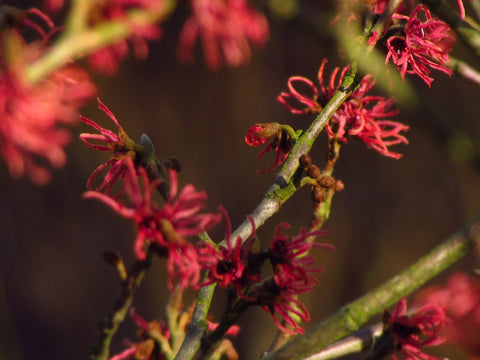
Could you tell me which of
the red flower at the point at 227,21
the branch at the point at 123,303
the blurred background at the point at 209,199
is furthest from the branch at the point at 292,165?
the blurred background at the point at 209,199

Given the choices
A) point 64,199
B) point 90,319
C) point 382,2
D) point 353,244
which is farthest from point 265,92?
point 382,2

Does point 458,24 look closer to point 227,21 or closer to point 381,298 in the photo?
point 381,298

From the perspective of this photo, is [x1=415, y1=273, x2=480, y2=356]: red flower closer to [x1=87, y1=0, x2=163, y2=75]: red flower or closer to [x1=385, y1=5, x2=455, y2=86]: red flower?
[x1=385, y1=5, x2=455, y2=86]: red flower

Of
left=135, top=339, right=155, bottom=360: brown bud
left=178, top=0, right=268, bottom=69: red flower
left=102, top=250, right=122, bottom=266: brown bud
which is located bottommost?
left=135, top=339, right=155, bottom=360: brown bud

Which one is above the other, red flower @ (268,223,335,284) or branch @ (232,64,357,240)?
branch @ (232,64,357,240)

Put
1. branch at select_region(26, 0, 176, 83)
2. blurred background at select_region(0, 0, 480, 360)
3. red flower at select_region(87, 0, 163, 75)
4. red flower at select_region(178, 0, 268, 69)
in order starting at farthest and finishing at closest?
blurred background at select_region(0, 0, 480, 360)
red flower at select_region(178, 0, 268, 69)
red flower at select_region(87, 0, 163, 75)
branch at select_region(26, 0, 176, 83)

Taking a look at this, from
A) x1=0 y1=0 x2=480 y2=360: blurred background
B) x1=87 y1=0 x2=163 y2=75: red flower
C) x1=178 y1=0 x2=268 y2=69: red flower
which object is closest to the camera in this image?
x1=87 y1=0 x2=163 y2=75: red flower

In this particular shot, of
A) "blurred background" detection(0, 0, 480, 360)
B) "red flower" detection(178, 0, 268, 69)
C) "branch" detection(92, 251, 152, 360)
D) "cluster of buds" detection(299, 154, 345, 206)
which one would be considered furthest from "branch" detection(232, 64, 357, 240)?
"blurred background" detection(0, 0, 480, 360)

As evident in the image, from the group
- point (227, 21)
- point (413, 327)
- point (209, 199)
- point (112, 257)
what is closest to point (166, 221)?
point (112, 257)
